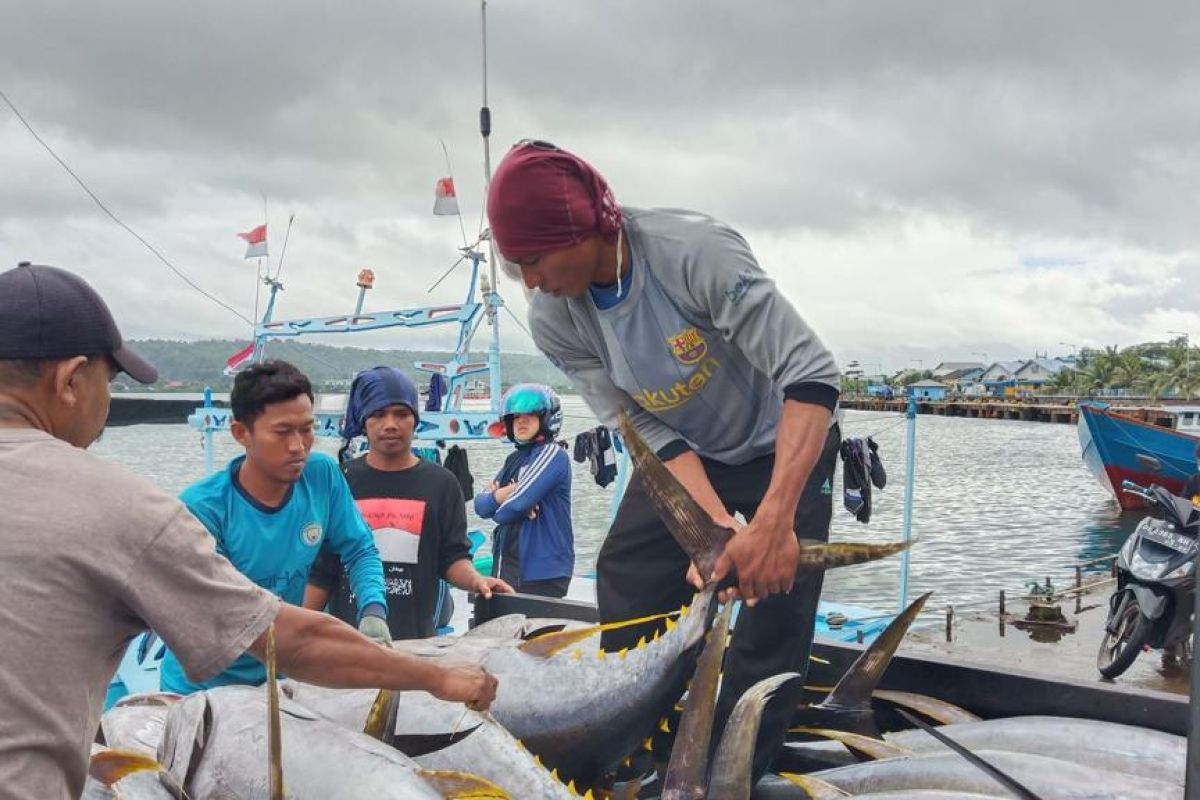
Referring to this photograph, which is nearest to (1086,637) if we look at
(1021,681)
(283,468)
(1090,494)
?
(1021,681)

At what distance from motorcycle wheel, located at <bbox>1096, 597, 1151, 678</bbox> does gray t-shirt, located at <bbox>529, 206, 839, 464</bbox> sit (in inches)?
179

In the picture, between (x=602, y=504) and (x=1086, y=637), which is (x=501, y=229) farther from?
(x=602, y=504)

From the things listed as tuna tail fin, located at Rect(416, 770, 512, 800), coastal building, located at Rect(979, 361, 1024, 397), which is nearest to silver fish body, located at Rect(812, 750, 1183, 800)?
tuna tail fin, located at Rect(416, 770, 512, 800)

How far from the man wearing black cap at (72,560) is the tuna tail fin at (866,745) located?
1.50m

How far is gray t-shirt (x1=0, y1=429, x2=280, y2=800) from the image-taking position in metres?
1.14

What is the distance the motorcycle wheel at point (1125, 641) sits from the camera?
554cm

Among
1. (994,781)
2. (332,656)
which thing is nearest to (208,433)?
(332,656)

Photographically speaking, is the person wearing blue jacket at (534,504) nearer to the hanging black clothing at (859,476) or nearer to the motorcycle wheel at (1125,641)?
the hanging black clothing at (859,476)

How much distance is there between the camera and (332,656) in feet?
4.91

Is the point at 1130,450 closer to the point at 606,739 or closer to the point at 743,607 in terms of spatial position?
the point at 743,607

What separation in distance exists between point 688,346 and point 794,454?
0.39 metres

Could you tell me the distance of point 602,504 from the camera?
21344mm

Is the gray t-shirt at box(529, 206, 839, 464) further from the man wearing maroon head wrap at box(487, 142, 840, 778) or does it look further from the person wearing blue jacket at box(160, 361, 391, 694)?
the person wearing blue jacket at box(160, 361, 391, 694)

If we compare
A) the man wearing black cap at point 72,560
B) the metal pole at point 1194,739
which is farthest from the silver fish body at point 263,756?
the metal pole at point 1194,739
